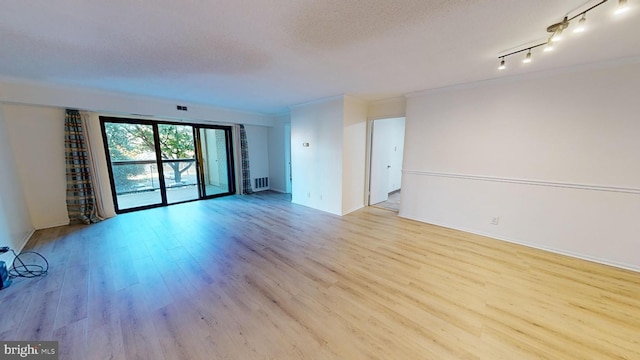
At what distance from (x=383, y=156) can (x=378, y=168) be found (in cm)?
37

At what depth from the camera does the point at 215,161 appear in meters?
6.31

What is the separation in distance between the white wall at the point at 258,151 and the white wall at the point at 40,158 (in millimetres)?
3737

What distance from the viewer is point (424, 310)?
1927 millimetres

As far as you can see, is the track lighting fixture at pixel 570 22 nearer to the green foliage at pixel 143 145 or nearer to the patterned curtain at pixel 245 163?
the patterned curtain at pixel 245 163

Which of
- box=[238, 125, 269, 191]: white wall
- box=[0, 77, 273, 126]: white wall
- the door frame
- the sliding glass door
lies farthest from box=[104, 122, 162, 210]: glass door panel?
the door frame

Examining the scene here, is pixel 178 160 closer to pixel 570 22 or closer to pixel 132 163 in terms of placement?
pixel 132 163

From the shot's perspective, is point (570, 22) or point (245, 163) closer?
point (570, 22)

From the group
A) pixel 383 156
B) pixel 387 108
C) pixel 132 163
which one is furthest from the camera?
pixel 383 156

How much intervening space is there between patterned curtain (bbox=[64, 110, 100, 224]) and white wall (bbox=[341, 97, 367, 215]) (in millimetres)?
4811

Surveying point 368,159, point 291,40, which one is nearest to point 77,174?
point 291,40

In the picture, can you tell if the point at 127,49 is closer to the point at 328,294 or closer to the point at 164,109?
the point at 164,109

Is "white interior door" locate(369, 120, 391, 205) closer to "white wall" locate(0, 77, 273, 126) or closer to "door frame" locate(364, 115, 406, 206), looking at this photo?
"door frame" locate(364, 115, 406, 206)

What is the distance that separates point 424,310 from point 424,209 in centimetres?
248

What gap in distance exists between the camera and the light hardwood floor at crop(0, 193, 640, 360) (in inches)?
62.4
